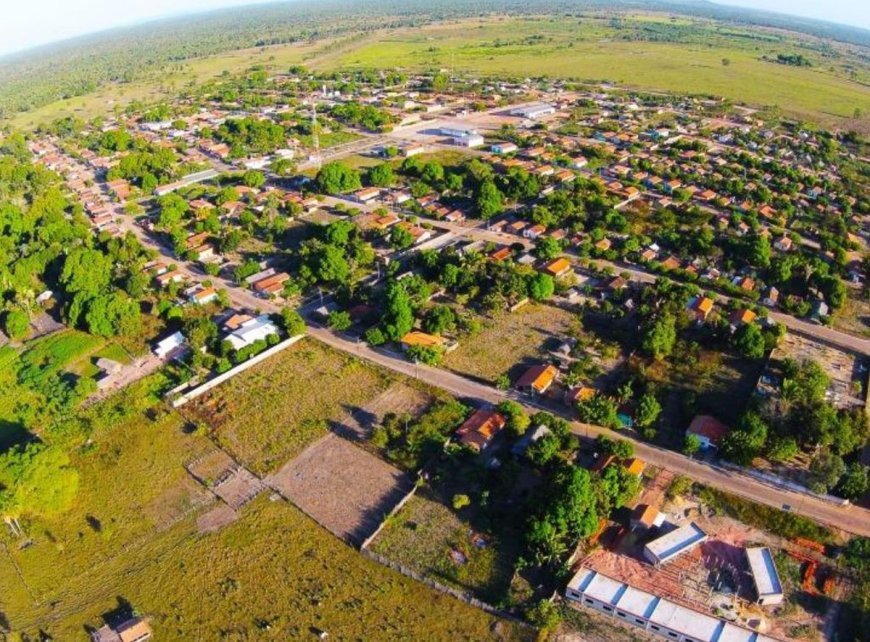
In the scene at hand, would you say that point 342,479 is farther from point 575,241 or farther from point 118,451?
point 575,241

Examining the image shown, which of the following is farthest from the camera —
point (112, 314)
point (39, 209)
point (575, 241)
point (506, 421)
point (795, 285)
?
point (39, 209)

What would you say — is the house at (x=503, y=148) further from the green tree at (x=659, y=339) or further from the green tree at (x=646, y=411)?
the green tree at (x=646, y=411)

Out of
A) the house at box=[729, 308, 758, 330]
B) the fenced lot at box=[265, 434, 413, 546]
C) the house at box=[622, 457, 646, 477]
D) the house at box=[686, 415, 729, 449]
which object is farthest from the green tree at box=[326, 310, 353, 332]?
the house at box=[729, 308, 758, 330]

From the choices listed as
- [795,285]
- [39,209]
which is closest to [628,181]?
[795,285]

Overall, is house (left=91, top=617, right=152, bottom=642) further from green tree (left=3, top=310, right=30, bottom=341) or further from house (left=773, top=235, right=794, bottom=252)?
house (left=773, top=235, right=794, bottom=252)

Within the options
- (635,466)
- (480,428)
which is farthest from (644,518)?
(480,428)

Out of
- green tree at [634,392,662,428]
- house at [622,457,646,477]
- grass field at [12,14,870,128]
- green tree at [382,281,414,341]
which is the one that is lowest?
grass field at [12,14,870,128]
